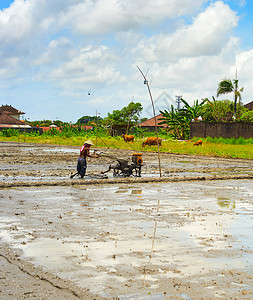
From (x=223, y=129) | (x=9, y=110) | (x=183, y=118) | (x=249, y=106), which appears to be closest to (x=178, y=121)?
(x=183, y=118)

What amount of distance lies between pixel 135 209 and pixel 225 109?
145 feet

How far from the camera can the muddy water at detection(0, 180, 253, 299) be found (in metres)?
4.45

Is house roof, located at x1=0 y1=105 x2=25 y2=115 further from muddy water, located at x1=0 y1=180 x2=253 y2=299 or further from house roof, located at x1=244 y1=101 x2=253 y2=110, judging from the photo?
muddy water, located at x1=0 y1=180 x2=253 y2=299

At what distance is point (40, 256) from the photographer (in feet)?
17.5

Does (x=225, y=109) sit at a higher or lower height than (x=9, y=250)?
higher

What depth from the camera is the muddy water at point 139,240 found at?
4.45 meters

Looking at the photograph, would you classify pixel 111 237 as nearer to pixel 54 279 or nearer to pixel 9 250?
pixel 9 250

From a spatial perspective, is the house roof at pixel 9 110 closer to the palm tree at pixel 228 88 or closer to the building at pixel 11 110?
the building at pixel 11 110

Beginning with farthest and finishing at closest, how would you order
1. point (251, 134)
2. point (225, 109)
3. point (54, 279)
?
point (225, 109), point (251, 134), point (54, 279)

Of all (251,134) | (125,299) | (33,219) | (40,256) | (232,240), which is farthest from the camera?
(251,134)

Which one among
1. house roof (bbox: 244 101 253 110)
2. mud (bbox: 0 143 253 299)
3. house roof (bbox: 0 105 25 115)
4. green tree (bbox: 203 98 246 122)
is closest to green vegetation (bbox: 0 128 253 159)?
mud (bbox: 0 143 253 299)

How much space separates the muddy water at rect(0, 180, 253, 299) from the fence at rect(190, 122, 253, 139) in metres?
25.1

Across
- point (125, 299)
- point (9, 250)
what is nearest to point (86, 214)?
point (9, 250)

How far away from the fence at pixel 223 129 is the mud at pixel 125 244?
80.9 feet
